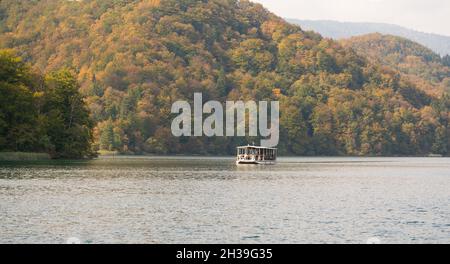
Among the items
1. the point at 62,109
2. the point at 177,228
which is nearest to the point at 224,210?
the point at 177,228

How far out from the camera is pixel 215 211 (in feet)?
188

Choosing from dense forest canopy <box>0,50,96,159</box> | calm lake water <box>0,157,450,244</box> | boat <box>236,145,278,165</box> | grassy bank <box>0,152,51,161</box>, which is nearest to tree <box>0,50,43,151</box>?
dense forest canopy <box>0,50,96,159</box>

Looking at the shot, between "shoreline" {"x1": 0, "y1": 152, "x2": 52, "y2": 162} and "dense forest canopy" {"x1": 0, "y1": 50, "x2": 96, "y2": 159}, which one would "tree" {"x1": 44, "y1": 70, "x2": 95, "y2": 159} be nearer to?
"dense forest canopy" {"x1": 0, "y1": 50, "x2": 96, "y2": 159}

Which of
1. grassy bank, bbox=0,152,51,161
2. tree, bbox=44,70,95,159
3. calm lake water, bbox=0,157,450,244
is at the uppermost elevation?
tree, bbox=44,70,95,159

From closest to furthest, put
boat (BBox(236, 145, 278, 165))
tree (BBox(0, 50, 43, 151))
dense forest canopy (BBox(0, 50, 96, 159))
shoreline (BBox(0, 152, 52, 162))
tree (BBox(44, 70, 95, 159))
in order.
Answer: tree (BBox(0, 50, 43, 151))
dense forest canopy (BBox(0, 50, 96, 159))
shoreline (BBox(0, 152, 52, 162))
tree (BBox(44, 70, 95, 159))
boat (BBox(236, 145, 278, 165))

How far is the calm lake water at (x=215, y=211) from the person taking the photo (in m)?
A: 44.7

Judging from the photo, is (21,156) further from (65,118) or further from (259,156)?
(259,156)

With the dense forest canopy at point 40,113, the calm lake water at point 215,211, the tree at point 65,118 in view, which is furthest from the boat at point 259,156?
the calm lake water at point 215,211

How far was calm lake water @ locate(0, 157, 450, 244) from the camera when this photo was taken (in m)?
44.7

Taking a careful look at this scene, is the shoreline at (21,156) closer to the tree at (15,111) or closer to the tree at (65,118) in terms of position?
the tree at (15,111)


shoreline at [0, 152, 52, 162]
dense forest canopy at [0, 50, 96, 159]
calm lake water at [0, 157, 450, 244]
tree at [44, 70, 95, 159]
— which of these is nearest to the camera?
calm lake water at [0, 157, 450, 244]

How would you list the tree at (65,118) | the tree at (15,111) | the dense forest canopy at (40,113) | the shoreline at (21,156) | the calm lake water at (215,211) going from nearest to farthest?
the calm lake water at (215,211)
the tree at (15,111)
the dense forest canopy at (40,113)
the shoreline at (21,156)
the tree at (65,118)
